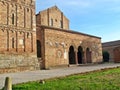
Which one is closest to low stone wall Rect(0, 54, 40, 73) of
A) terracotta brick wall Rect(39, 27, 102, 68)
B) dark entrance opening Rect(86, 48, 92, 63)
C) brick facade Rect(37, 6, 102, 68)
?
brick facade Rect(37, 6, 102, 68)

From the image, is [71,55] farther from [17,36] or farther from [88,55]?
[17,36]

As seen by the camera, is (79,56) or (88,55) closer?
(79,56)

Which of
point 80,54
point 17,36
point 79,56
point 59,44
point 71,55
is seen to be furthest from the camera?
point 79,56

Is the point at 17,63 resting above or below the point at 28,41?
below

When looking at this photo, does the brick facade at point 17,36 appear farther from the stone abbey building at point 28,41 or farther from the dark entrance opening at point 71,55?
the dark entrance opening at point 71,55

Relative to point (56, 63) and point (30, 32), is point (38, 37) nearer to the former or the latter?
point (30, 32)

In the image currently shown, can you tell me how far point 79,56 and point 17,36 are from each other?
50.6ft

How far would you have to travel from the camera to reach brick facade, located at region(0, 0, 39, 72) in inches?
883

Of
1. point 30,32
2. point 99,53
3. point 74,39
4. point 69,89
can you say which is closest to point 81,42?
point 74,39

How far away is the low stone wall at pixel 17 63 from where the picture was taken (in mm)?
21875

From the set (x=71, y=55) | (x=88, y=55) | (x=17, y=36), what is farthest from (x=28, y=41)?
(x=88, y=55)

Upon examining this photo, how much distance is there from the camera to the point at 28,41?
25.2 meters

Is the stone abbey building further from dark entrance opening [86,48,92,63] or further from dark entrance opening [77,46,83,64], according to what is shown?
dark entrance opening [86,48,92,63]

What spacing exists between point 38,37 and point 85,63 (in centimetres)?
1114
